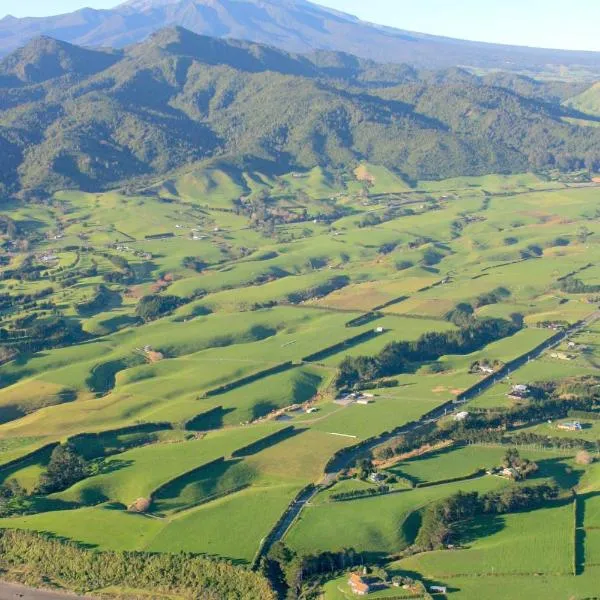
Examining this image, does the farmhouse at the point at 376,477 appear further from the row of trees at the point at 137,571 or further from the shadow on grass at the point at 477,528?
the row of trees at the point at 137,571

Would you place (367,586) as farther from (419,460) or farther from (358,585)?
(419,460)

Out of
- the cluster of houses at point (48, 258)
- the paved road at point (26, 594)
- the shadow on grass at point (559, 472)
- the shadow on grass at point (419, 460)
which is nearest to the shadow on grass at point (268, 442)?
the shadow on grass at point (419, 460)

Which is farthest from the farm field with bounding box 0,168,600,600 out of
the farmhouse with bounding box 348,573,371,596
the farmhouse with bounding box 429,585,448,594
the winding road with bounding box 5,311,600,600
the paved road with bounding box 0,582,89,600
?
the paved road with bounding box 0,582,89,600

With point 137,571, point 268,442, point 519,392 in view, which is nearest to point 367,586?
point 137,571

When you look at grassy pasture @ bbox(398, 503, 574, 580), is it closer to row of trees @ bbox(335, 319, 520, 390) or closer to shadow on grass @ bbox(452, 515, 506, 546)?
shadow on grass @ bbox(452, 515, 506, 546)

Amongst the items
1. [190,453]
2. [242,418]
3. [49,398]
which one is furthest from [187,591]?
[49,398]

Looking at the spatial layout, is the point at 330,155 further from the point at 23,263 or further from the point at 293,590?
the point at 293,590
